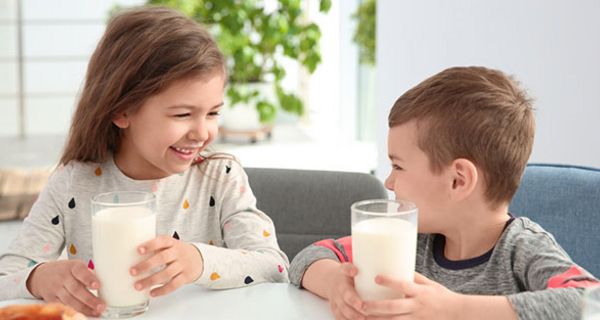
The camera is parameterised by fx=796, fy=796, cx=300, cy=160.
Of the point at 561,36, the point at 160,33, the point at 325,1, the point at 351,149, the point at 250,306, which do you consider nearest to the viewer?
the point at 250,306

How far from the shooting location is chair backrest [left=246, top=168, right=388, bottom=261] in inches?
68.3

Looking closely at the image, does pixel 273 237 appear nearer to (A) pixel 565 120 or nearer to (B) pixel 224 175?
(B) pixel 224 175

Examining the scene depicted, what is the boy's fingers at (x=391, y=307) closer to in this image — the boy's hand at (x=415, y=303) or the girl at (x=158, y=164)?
the boy's hand at (x=415, y=303)

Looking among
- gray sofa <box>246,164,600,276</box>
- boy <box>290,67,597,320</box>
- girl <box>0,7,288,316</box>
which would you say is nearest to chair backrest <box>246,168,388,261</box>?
gray sofa <box>246,164,600,276</box>

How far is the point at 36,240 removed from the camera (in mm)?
1484

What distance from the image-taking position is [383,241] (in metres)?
1.01

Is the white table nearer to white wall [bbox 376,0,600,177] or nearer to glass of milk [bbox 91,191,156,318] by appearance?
glass of milk [bbox 91,191,156,318]

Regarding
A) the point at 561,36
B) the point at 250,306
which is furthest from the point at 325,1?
the point at 250,306

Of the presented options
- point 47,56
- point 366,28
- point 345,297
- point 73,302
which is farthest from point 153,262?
point 47,56

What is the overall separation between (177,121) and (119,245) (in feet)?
1.27

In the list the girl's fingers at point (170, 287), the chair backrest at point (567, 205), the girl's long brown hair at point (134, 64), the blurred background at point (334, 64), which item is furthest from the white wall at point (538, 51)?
the girl's fingers at point (170, 287)

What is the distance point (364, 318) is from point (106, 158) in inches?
28.9

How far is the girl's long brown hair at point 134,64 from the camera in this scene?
1.44 meters

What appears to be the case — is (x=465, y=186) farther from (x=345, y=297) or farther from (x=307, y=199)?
(x=307, y=199)
